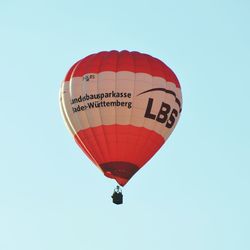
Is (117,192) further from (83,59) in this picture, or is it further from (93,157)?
(83,59)

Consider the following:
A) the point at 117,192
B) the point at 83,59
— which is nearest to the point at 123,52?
the point at 83,59

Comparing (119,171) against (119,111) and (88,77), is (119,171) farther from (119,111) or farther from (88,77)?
(88,77)

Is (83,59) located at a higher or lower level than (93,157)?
higher

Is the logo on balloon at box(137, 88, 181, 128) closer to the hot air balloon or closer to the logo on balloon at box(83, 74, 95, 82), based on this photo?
the hot air balloon

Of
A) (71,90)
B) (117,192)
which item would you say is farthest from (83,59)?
(117,192)

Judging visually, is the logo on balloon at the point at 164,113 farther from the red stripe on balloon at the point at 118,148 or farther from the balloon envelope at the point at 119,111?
the red stripe on balloon at the point at 118,148

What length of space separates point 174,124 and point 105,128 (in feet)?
11.1

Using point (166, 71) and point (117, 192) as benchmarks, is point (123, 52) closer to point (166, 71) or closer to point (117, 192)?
point (166, 71)

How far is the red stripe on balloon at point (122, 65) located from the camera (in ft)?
225

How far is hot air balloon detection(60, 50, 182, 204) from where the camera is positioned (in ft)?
222

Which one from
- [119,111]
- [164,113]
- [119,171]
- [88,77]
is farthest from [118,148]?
[88,77]

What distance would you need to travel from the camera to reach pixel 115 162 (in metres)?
67.5

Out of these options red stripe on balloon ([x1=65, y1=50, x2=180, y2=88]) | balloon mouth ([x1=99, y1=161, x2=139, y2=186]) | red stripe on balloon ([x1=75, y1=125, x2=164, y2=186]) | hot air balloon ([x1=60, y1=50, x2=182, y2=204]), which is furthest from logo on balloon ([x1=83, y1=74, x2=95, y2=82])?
balloon mouth ([x1=99, y1=161, x2=139, y2=186])

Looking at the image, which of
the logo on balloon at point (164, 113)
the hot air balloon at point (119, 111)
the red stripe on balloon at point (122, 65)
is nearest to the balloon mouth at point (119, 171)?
the hot air balloon at point (119, 111)
